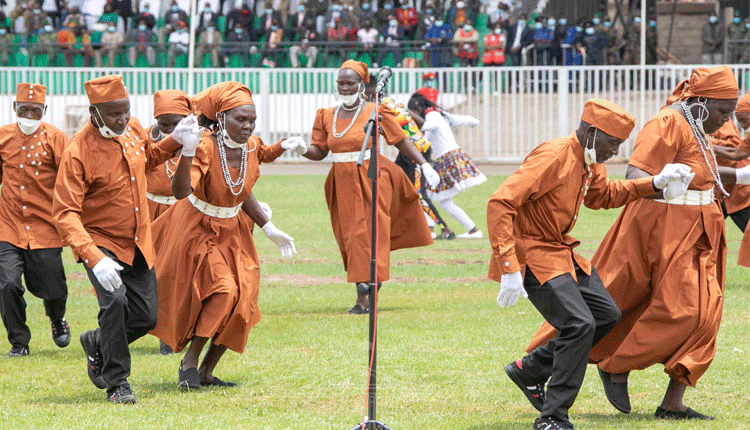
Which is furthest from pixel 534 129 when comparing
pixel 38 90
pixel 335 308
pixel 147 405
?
pixel 147 405

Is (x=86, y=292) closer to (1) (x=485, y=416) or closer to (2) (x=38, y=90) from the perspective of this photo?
(2) (x=38, y=90)

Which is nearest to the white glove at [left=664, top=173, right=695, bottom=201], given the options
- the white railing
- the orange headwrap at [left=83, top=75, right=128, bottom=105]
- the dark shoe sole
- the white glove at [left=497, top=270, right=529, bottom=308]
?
the white glove at [left=497, top=270, right=529, bottom=308]

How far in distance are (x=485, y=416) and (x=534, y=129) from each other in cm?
1890

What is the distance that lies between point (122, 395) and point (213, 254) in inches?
42.4

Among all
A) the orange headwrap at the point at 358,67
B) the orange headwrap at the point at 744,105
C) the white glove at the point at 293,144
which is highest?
the orange headwrap at the point at 358,67

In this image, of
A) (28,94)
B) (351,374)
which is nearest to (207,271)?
(351,374)

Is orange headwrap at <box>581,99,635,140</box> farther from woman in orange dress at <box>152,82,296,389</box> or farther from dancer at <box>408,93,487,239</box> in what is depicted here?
dancer at <box>408,93,487,239</box>

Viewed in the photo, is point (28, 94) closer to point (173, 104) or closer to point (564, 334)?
point (173, 104)

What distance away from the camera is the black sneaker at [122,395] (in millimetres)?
6230

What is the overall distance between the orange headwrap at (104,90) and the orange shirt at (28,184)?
1825 mm

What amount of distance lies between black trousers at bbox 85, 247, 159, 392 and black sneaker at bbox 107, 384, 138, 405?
30 mm

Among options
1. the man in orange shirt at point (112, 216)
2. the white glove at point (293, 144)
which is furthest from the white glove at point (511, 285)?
the white glove at point (293, 144)

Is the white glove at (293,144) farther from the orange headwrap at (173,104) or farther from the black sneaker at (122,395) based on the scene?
the black sneaker at (122,395)

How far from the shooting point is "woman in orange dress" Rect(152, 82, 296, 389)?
6.66 metres
